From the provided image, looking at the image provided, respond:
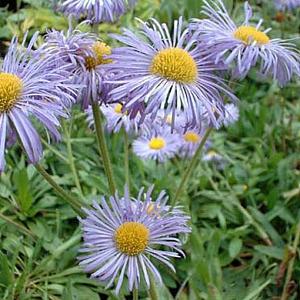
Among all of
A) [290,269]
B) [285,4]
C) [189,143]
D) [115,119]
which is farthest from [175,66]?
[285,4]

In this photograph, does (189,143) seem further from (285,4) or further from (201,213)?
(285,4)

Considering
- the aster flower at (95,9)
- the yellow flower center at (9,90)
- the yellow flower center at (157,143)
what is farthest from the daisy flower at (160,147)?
the yellow flower center at (9,90)

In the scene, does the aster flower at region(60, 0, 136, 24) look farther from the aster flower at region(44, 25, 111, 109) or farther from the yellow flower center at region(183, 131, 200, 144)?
the yellow flower center at region(183, 131, 200, 144)

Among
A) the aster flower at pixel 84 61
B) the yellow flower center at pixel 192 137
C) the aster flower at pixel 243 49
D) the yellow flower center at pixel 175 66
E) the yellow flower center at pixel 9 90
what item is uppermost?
the aster flower at pixel 243 49

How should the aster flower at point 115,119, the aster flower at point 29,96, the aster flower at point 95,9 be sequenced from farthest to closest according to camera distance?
the aster flower at point 115,119
the aster flower at point 95,9
the aster flower at point 29,96

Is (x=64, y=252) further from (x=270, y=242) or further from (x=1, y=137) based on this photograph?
(x=1, y=137)

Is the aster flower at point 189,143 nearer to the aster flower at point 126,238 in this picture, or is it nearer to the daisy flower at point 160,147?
the daisy flower at point 160,147

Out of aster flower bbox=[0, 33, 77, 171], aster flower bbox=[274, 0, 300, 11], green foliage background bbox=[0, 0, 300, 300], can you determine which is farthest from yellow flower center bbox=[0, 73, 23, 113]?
aster flower bbox=[274, 0, 300, 11]
